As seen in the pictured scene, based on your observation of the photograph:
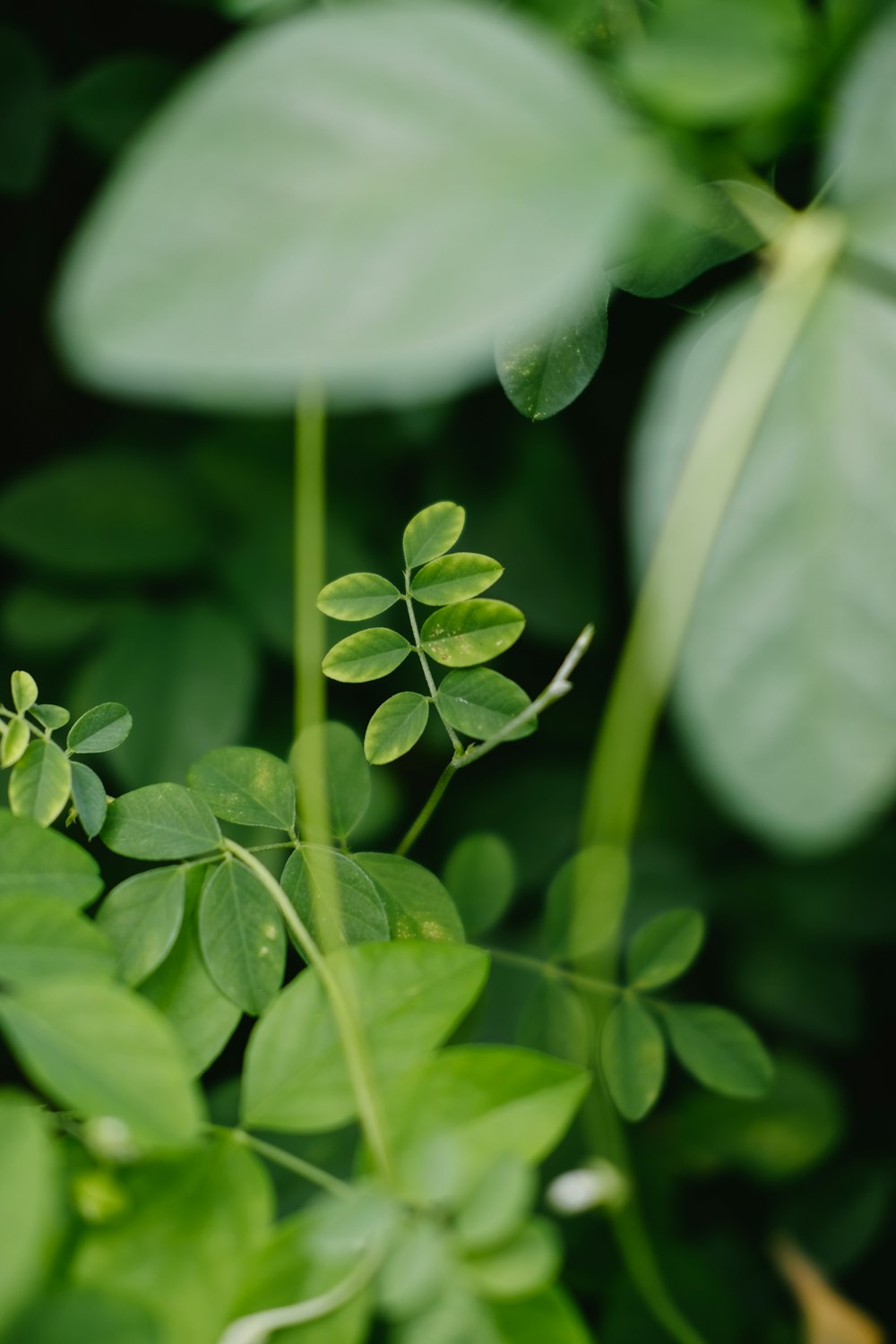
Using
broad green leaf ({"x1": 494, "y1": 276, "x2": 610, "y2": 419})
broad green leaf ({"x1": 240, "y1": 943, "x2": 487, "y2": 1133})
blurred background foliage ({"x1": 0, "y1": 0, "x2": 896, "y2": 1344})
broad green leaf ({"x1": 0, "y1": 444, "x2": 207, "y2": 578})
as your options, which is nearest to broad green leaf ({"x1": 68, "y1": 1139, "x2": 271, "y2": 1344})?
broad green leaf ({"x1": 240, "y1": 943, "x2": 487, "y2": 1133})

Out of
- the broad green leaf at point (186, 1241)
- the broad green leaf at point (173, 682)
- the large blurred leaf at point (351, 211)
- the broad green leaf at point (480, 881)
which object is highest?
the large blurred leaf at point (351, 211)

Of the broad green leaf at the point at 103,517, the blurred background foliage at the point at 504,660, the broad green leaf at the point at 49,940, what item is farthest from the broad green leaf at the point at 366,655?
the broad green leaf at the point at 103,517

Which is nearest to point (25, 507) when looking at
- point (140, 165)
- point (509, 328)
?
point (509, 328)

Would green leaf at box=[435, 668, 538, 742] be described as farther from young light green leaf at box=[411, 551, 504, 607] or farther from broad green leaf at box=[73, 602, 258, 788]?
broad green leaf at box=[73, 602, 258, 788]

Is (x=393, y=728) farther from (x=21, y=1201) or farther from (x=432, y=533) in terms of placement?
(x=21, y=1201)

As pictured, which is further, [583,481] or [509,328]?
[583,481]

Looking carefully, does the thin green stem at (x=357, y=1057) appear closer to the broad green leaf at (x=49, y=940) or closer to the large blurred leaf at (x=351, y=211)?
the broad green leaf at (x=49, y=940)

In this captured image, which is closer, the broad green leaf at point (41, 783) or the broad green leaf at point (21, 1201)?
the broad green leaf at point (21, 1201)

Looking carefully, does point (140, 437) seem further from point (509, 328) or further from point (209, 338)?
point (209, 338)
